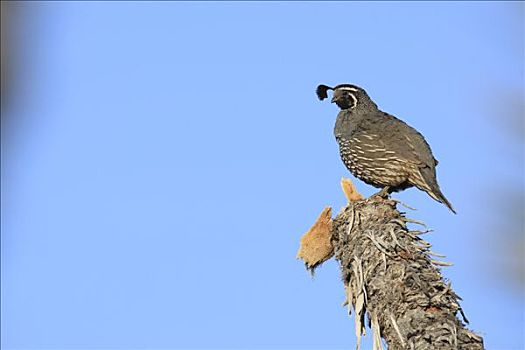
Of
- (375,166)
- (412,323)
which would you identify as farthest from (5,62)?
(375,166)

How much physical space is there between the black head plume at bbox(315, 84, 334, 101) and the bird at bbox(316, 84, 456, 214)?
0.60 metres

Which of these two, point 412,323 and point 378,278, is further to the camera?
point 378,278

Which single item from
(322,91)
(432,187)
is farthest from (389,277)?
(322,91)

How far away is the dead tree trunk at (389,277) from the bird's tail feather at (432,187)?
8.87 ft

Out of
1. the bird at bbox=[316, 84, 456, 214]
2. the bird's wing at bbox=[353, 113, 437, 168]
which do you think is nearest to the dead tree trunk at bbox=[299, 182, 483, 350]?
the bird at bbox=[316, 84, 456, 214]

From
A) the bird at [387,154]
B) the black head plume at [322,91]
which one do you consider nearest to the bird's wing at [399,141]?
the bird at [387,154]

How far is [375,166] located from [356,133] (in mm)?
461

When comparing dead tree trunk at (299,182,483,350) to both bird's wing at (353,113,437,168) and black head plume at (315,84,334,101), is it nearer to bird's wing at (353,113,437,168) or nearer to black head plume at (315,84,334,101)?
bird's wing at (353,113,437,168)

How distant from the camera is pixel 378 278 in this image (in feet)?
12.5

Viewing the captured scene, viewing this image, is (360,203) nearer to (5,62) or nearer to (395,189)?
(395,189)

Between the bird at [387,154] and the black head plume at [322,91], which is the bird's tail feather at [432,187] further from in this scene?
the black head plume at [322,91]

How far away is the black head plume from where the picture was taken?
830 cm

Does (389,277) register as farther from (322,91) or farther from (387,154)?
(322,91)

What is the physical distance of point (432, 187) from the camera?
7145mm
